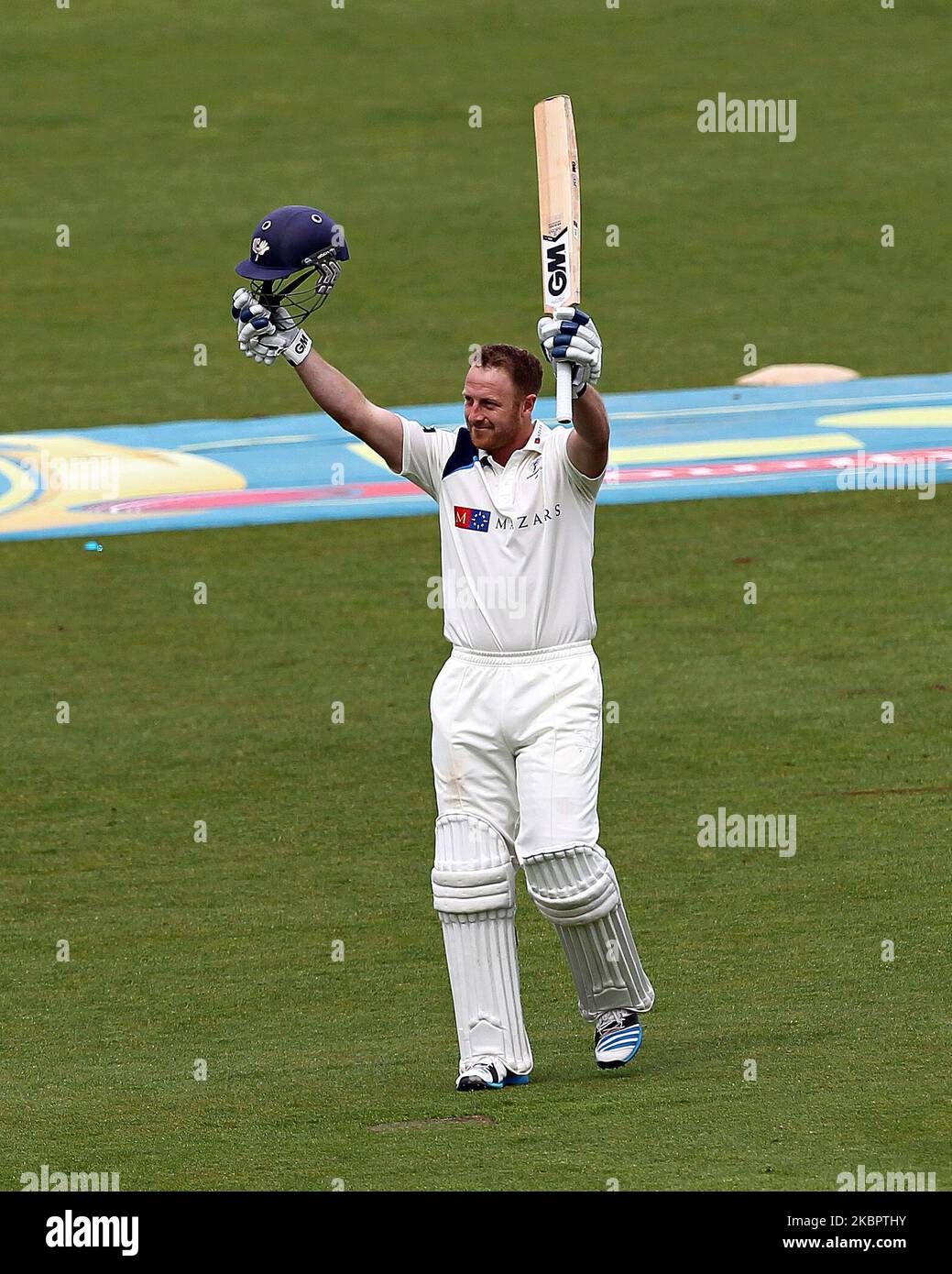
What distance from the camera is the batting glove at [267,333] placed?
7148 millimetres

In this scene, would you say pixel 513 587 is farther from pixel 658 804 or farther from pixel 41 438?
pixel 41 438

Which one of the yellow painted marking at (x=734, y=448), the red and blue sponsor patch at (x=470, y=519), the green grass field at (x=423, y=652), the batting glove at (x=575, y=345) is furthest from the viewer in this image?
the yellow painted marking at (x=734, y=448)

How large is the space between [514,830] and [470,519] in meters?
0.93

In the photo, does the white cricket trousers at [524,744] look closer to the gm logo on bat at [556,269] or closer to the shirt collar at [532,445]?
the shirt collar at [532,445]

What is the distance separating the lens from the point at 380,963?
8617mm

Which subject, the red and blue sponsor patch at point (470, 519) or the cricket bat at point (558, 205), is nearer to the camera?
the cricket bat at point (558, 205)

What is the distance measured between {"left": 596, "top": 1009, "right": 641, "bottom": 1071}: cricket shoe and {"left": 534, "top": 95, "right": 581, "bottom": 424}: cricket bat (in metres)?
1.77

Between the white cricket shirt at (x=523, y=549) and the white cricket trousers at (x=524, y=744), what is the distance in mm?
73

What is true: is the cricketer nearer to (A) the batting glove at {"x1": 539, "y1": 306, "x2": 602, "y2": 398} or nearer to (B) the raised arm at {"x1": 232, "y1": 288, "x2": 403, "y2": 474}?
(B) the raised arm at {"x1": 232, "y1": 288, "x2": 403, "y2": 474}

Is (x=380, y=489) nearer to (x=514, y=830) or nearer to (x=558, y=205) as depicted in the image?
(x=558, y=205)

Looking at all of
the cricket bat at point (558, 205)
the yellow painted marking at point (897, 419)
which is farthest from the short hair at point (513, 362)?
the yellow painted marking at point (897, 419)

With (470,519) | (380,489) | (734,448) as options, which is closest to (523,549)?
(470,519)

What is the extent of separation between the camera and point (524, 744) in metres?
7.00

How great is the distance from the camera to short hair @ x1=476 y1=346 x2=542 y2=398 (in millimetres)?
7008
